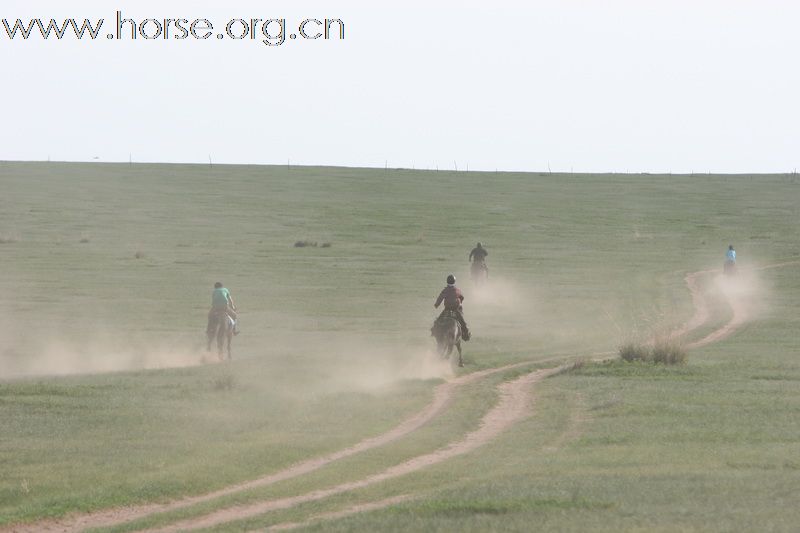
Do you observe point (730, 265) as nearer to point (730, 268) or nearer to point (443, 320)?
point (730, 268)

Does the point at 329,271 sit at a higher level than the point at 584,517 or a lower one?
higher

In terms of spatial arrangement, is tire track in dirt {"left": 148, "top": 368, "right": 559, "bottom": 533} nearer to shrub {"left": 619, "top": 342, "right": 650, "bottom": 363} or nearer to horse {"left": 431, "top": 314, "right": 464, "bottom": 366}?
shrub {"left": 619, "top": 342, "right": 650, "bottom": 363}

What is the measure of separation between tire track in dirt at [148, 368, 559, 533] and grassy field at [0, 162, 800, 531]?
1.02ft

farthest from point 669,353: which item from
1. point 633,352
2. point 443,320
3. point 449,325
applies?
point 443,320

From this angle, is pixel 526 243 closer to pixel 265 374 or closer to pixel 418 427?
pixel 265 374

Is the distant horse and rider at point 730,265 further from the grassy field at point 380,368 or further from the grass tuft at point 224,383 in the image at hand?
the grass tuft at point 224,383

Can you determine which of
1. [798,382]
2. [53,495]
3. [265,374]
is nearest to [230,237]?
[265,374]

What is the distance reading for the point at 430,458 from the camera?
20.1m

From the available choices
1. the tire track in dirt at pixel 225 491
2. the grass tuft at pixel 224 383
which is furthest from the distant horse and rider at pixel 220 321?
the tire track in dirt at pixel 225 491

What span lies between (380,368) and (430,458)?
41.2 ft

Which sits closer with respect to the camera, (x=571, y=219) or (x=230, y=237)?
(x=230, y=237)

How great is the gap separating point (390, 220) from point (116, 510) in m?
76.6

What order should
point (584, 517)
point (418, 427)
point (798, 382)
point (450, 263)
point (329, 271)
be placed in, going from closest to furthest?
point (584, 517) < point (418, 427) < point (798, 382) < point (329, 271) < point (450, 263)

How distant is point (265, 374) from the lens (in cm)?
3061
